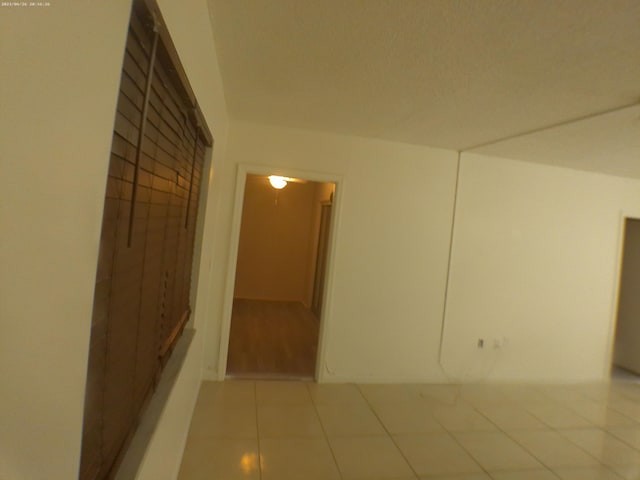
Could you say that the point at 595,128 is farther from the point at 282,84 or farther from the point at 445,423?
the point at 445,423

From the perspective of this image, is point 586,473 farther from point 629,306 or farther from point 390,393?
point 629,306

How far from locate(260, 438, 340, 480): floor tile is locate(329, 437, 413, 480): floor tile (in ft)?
0.22

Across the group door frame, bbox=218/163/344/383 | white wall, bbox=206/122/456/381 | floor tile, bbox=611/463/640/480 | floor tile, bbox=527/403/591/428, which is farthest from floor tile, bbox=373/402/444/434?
floor tile, bbox=611/463/640/480

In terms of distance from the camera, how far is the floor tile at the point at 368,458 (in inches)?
78.8

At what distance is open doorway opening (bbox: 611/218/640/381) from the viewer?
4.41 meters

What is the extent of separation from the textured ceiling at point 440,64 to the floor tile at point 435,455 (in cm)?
232

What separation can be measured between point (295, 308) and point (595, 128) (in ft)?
15.3

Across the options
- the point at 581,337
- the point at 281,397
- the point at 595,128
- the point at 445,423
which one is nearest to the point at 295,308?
the point at 281,397

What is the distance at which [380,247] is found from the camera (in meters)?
3.24

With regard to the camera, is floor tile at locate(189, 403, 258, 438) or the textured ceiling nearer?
the textured ceiling

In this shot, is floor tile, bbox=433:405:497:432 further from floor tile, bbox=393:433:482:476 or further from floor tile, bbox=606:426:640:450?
floor tile, bbox=606:426:640:450

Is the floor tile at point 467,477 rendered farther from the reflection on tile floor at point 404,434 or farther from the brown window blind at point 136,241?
the brown window blind at point 136,241

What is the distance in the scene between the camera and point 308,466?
6.63ft

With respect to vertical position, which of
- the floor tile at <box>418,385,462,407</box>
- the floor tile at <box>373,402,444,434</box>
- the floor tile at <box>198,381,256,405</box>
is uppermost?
the floor tile at <box>418,385,462,407</box>
